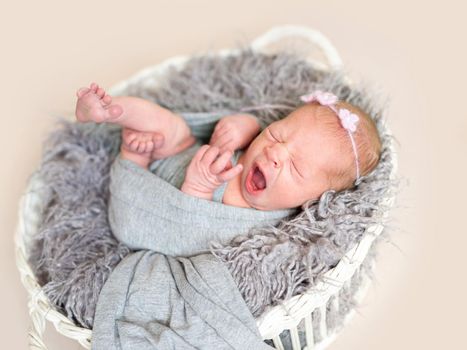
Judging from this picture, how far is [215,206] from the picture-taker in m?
1.51

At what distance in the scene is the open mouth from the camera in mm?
1490

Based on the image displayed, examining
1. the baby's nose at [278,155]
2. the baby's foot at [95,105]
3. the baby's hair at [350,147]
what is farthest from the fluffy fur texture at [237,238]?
the baby's foot at [95,105]

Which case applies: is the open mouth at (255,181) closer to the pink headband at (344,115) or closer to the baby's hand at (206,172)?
the baby's hand at (206,172)

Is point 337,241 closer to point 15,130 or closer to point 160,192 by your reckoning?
point 160,192

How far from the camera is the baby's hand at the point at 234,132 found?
5.38 feet

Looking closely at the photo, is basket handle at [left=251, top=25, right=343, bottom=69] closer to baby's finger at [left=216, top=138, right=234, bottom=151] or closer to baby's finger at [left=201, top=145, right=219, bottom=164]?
baby's finger at [left=216, top=138, right=234, bottom=151]

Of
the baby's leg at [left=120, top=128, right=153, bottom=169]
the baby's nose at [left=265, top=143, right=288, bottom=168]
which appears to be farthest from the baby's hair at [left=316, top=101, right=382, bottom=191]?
the baby's leg at [left=120, top=128, right=153, bottom=169]

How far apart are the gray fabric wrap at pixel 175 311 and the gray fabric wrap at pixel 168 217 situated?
0.09 m

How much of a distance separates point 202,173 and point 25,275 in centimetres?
54

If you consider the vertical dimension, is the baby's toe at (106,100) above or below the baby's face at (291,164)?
above

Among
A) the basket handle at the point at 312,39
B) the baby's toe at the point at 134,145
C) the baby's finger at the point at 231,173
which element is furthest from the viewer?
the basket handle at the point at 312,39

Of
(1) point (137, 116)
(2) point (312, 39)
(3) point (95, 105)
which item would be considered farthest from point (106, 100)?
(2) point (312, 39)

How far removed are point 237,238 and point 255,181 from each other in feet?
0.49

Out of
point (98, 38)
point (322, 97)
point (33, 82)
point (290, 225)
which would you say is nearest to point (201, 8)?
point (98, 38)
